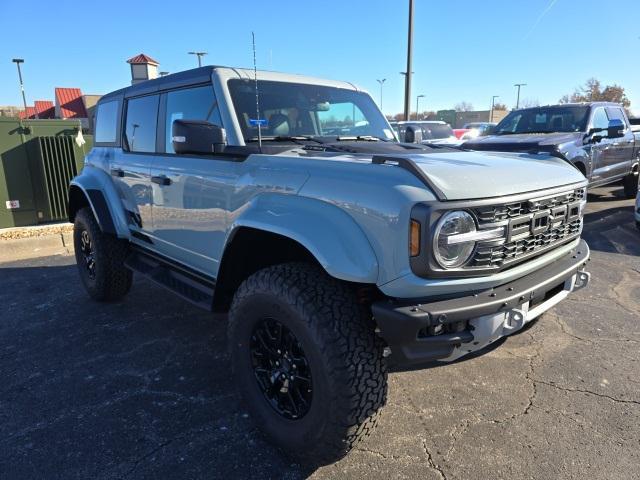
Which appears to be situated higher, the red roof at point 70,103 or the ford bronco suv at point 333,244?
the red roof at point 70,103

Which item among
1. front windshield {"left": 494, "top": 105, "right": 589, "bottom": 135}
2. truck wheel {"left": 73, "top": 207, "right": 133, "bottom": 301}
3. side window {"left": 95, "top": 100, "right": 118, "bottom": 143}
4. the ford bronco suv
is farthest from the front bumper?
front windshield {"left": 494, "top": 105, "right": 589, "bottom": 135}

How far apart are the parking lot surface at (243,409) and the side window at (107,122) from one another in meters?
1.75

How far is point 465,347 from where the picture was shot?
80.2 inches

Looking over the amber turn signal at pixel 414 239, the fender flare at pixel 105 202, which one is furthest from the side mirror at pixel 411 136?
the fender flare at pixel 105 202

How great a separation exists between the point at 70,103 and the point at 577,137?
46.9 m

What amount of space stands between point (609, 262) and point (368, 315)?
479 centimetres

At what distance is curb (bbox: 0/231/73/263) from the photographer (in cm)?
657

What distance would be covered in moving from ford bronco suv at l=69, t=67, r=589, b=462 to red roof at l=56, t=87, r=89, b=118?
45784 mm

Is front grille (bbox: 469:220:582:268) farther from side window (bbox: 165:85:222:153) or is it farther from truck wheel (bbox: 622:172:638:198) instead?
truck wheel (bbox: 622:172:638:198)

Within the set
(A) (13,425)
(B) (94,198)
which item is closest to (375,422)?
(A) (13,425)

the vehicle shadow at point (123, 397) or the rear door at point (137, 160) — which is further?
the rear door at point (137, 160)

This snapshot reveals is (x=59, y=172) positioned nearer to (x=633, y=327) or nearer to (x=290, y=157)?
(x=290, y=157)

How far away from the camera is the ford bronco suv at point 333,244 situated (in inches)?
76.4

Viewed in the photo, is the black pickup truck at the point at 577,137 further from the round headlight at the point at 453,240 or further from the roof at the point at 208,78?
the round headlight at the point at 453,240
